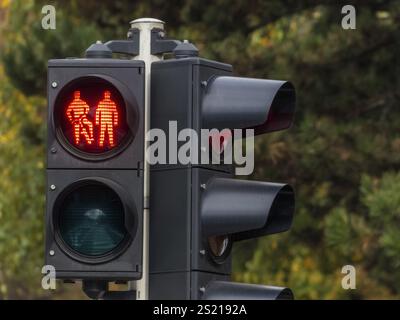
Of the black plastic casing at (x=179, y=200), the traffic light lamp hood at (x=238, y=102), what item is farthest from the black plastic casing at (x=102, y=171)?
the traffic light lamp hood at (x=238, y=102)

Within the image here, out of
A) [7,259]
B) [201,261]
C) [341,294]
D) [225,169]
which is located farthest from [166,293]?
[7,259]

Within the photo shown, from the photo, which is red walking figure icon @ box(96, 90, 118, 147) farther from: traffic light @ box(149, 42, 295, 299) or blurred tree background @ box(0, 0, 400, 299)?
blurred tree background @ box(0, 0, 400, 299)

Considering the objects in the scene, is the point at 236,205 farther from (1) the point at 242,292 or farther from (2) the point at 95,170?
(2) the point at 95,170

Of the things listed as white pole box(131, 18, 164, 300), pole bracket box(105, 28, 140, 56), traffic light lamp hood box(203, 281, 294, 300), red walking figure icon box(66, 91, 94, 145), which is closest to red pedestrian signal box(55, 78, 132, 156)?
red walking figure icon box(66, 91, 94, 145)

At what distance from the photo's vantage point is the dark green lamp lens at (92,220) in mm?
6449

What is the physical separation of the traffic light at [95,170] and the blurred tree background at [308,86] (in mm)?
6125

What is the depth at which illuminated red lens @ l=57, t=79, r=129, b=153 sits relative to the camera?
650cm

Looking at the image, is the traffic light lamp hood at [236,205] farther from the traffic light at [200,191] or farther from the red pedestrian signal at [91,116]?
the red pedestrian signal at [91,116]

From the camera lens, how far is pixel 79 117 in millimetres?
6531

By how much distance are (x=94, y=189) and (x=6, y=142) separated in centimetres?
1276

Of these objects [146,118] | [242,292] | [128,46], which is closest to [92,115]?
[146,118]
